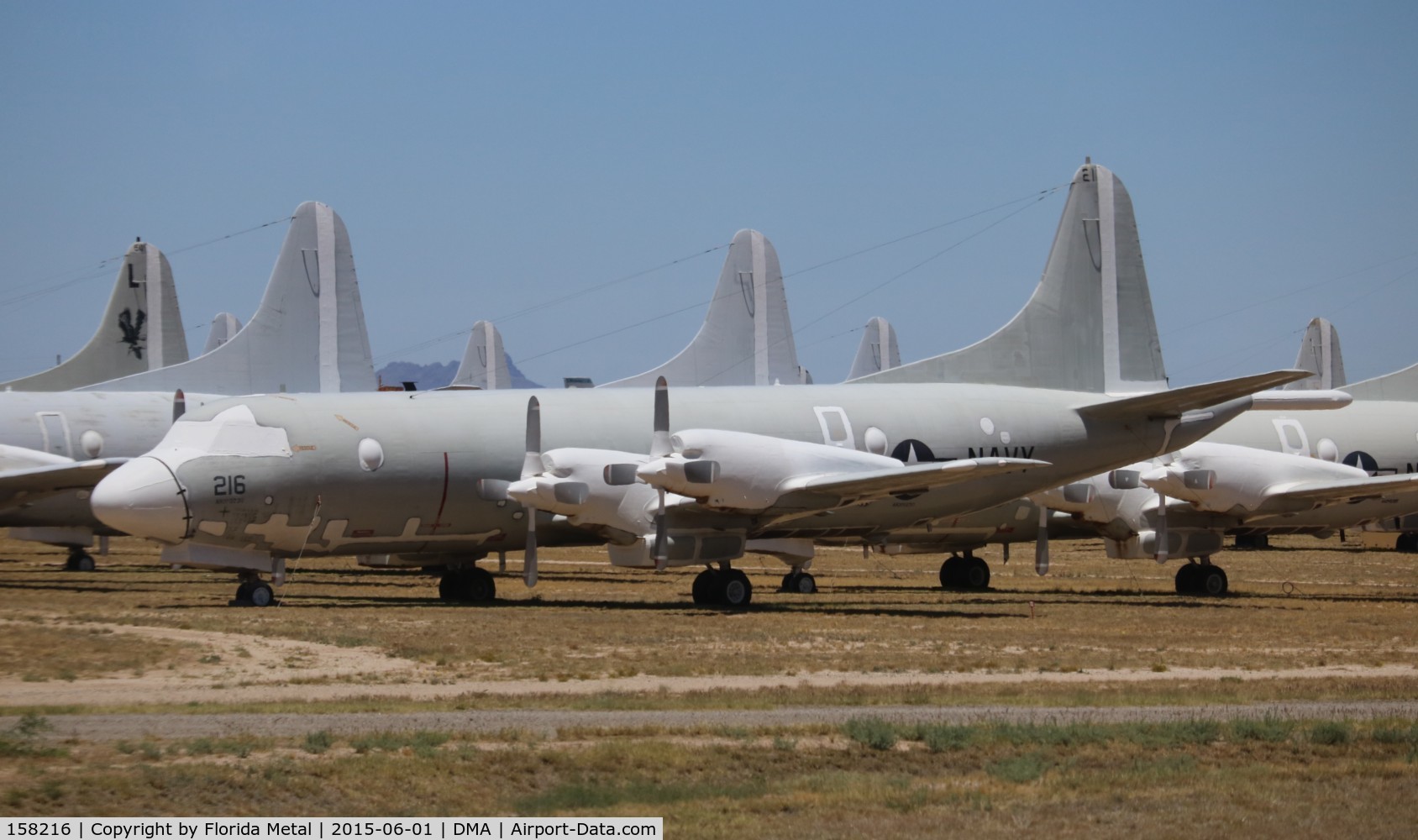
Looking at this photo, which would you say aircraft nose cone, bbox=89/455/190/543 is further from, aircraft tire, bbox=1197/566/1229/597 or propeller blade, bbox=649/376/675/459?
aircraft tire, bbox=1197/566/1229/597

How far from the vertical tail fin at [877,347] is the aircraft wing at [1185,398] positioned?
42533 millimetres

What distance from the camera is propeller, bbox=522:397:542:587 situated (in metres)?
27.8

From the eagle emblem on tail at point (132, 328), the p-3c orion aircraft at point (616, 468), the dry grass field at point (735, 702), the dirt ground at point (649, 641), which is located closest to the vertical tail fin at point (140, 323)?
the eagle emblem on tail at point (132, 328)

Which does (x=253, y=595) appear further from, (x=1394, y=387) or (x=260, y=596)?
(x=1394, y=387)

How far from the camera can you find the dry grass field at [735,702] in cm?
1165

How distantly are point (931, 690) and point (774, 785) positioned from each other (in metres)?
5.27

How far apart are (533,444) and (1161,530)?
41.7ft

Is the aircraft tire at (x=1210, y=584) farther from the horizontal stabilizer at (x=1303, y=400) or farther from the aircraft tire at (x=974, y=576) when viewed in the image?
the aircraft tire at (x=974, y=576)

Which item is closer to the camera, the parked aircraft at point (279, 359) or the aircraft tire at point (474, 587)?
the aircraft tire at point (474, 587)

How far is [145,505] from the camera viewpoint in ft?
84.8

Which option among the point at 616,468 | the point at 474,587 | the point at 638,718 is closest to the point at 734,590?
the point at 616,468
